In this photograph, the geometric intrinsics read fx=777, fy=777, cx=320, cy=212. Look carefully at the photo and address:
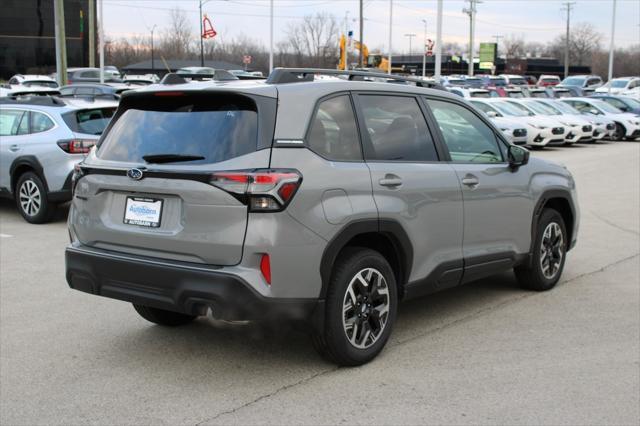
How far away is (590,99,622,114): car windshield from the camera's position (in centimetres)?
3098

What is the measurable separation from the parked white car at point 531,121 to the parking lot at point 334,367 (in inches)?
702

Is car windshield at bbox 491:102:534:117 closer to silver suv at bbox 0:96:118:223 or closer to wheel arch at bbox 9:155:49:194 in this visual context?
silver suv at bbox 0:96:118:223

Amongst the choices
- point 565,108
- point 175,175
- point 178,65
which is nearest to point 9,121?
point 175,175

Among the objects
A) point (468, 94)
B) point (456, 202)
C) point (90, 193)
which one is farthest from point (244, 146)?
point (468, 94)

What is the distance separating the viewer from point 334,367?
4984 mm

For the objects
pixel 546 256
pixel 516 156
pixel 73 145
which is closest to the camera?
pixel 516 156

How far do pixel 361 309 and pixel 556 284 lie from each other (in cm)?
308

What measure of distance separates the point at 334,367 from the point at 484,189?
6.38 feet

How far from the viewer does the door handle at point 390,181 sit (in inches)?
198

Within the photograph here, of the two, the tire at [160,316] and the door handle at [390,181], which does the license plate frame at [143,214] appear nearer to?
the tire at [160,316]

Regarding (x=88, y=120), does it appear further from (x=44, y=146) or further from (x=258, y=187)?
(x=258, y=187)

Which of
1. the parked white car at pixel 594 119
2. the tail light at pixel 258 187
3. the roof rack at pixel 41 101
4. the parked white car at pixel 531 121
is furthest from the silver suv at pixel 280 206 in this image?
the parked white car at pixel 594 119

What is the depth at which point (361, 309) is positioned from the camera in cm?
493

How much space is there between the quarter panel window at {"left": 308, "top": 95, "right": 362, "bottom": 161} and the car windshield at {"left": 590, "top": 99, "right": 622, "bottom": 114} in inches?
1106
